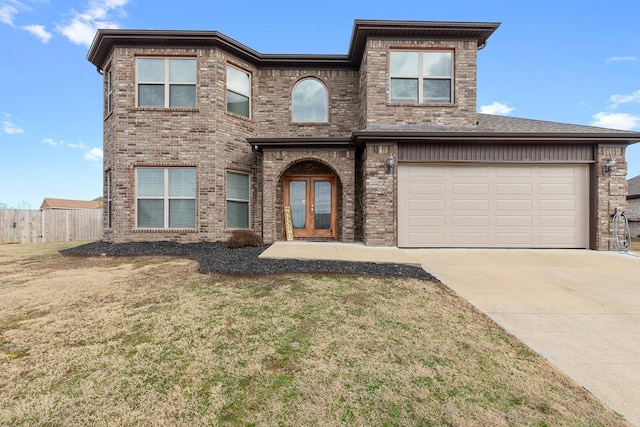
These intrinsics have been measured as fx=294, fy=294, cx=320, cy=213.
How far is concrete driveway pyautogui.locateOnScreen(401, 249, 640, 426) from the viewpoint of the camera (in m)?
2.66

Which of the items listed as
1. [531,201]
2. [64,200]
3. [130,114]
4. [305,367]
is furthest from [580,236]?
[64,200]

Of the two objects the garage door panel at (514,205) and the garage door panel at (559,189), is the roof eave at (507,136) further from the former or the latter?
the garage door panel at (514,205)

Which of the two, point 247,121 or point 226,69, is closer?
point 226,69

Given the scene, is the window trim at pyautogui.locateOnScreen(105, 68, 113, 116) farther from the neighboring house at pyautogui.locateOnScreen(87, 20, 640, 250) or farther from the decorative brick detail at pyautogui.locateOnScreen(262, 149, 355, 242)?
the decorative brick detail at pyautogui.locateOnScreen(262, 149, 355, 242)

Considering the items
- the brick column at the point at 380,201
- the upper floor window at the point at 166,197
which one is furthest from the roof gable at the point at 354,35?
the upper floor window at the point at 166,197

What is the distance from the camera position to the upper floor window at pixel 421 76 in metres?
10.1

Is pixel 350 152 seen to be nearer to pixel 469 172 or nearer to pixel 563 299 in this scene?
pixel 469 172

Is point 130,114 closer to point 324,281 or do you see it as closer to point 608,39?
point 324,281

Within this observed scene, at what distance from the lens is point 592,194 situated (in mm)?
9125

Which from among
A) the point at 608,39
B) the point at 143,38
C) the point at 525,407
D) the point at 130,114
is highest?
the point at 608,39

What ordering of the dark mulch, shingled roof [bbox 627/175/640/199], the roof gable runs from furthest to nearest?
shingled roof [bbox 627/175/640/199]
the roof gable
the dark mulch

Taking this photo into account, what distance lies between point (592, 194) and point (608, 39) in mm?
12244

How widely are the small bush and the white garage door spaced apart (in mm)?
4509

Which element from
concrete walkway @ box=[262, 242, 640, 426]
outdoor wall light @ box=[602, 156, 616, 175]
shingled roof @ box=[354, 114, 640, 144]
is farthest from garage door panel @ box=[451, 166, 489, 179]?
outdoor wall light @ box=[602, 156, 616, 175]
